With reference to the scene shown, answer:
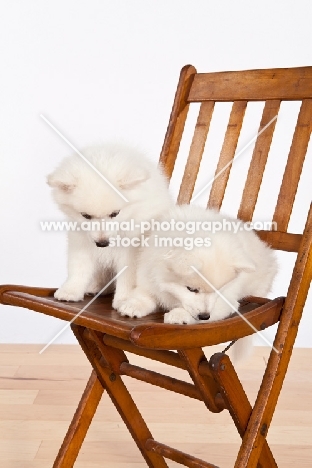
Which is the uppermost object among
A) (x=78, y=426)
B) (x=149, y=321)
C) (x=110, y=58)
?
(x=110, y=58)

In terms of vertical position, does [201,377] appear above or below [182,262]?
below

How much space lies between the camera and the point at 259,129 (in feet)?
5.45

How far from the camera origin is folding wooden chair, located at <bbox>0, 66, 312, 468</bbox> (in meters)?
1.28

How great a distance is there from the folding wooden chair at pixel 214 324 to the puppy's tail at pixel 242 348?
21 cm

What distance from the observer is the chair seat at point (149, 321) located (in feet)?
3.81

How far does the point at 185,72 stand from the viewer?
183cm

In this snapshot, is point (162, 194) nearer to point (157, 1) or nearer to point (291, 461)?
point (291, 461)

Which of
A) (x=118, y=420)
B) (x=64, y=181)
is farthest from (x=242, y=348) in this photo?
(x=118, y=420)

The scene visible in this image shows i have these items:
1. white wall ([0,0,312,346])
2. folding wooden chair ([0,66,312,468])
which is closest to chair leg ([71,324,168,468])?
folding wooden chair ([0,66,312,468])

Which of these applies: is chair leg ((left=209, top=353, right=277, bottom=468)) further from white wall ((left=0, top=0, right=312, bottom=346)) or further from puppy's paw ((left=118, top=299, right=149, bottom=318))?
white wall ((left=0, top=0, right=312, bottom=346))

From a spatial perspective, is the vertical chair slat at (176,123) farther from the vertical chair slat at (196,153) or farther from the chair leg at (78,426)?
the chair leg at (78,426)

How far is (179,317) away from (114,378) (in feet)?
1.40

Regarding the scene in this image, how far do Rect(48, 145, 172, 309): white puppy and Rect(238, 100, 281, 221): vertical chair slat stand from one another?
22 cm

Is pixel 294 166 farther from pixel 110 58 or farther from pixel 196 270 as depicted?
pixel 110 58
